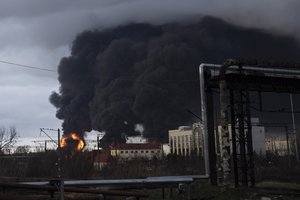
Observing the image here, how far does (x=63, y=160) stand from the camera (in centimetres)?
3716

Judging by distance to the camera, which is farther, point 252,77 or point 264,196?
point 252,77

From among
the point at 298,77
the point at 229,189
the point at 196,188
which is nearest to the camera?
the point at 229,189

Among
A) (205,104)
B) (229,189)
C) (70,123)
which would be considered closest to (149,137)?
(70,123)

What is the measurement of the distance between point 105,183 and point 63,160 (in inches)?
867

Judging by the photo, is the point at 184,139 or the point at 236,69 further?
the point at 184,139

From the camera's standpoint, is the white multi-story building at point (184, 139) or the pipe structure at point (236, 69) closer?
the pipe structure at point (236, 69)

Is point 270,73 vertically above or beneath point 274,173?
above

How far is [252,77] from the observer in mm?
23141

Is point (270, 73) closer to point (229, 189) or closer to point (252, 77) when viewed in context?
point (252, 77)

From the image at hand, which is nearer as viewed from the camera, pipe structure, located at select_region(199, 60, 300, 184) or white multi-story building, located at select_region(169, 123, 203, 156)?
pipe structure, located at select_region(199, 60, 300, 184)

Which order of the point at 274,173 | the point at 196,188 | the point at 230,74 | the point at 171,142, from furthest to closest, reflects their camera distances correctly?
the point at 171,142, the point at 274,173, the point at 230,74, the point at 196,188

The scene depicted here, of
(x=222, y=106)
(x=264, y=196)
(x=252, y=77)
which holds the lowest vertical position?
(x=264, y=196)

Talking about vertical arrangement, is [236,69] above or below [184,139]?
above

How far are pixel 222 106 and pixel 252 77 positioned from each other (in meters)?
3.39
